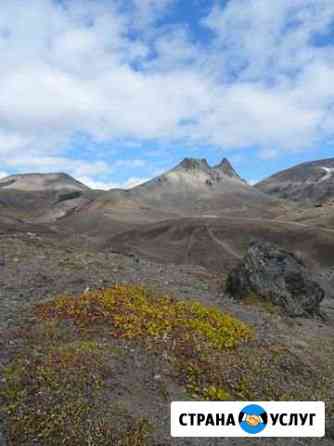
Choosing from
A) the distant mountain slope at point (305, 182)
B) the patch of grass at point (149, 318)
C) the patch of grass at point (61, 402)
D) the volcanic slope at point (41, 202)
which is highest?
the distant mountain slope at point (305, 182)

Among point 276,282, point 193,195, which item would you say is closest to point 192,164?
point 193,195

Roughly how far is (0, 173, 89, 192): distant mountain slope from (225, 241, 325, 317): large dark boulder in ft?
348

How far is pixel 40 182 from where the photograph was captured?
12394 centimetres

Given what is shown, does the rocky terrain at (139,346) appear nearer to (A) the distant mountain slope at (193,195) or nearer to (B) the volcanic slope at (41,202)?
(B) the volcanic slope at (41,202)

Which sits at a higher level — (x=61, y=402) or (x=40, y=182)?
(x=40, y=182)

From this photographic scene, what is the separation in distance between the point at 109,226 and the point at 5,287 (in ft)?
120

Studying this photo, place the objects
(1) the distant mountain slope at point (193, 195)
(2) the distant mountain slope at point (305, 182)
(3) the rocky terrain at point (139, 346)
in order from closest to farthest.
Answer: (3) the rocky terrain at point (139, 346) → (1) the distant mountain slope at point (193, 195) → (2) the distant mountain slope at point (305, 182)

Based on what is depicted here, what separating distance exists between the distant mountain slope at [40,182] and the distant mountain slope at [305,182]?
2282 inches

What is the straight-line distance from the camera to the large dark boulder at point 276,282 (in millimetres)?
13125

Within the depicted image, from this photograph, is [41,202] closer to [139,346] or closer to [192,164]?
[192,164]

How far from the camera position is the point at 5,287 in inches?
431

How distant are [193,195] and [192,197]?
1.18m

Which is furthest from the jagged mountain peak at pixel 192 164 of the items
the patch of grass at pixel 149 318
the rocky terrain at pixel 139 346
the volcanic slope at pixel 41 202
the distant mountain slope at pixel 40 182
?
the patch of grass at pixel 149 318

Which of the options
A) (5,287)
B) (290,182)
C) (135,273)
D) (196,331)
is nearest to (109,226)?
(135,273)
